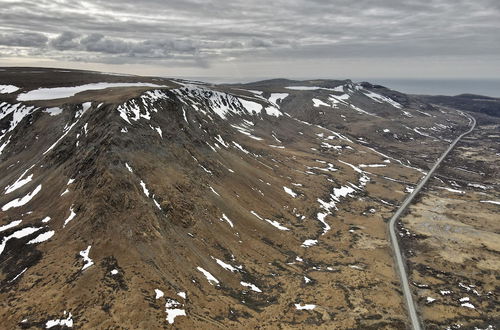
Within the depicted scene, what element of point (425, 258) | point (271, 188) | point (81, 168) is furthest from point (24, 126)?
point (425, 258)

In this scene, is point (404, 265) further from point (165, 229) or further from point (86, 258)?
point (86, 258)

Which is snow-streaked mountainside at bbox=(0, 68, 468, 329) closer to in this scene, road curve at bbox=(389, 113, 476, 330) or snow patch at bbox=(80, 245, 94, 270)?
snow patch at bbox=(80, 245, 94, 270)

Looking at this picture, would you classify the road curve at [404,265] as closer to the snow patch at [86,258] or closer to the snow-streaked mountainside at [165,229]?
the snow-streaked mountainside at [165,229]

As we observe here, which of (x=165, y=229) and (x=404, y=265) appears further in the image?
(x=404, y=265)

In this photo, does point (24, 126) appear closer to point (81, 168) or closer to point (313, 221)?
point (81, 168)

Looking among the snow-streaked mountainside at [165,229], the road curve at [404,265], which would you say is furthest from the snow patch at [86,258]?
the road curve at [404,265]

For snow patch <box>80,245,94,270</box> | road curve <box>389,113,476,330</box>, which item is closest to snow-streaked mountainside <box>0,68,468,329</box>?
snow patch <box>80,245,94,270</box>

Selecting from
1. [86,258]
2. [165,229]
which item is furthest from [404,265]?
[86,258]

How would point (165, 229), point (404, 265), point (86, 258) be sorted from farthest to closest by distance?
point (404, 265) → point (165, 229) → point (86, 258)
